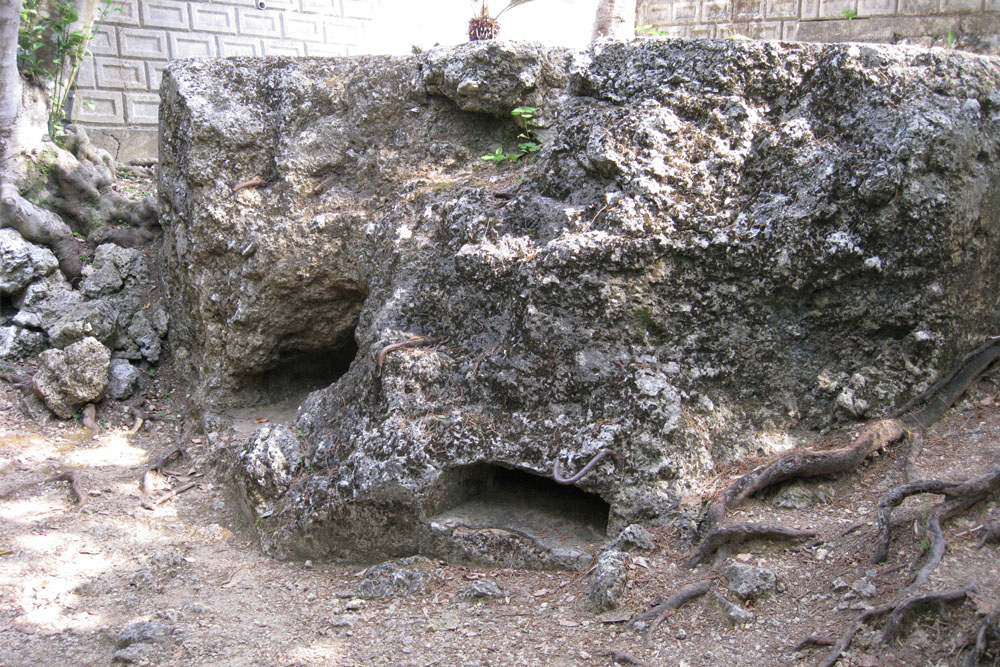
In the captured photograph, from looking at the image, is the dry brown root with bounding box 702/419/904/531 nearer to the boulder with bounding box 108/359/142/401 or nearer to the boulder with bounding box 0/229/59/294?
the boulder with bounding box 108/359/142/401

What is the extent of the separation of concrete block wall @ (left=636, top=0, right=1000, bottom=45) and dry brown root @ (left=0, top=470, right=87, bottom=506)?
7.96 metres

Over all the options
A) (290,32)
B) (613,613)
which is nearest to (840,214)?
(613,613)

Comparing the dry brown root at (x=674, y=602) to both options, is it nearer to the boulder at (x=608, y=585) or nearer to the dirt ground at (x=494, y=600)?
the dirt ground at (x=494, y=600)

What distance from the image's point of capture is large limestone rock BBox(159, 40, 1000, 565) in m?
3.86

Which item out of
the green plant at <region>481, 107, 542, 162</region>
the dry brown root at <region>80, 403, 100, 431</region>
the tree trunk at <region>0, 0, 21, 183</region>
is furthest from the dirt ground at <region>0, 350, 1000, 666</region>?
the tree trunk at <region>0, 0, 21, 183</region>

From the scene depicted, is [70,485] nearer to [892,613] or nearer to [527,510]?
[527,510]

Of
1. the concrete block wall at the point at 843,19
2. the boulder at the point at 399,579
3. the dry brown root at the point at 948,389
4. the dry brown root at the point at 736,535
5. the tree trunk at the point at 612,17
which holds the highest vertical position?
the concrete block wall at the point at 843,19

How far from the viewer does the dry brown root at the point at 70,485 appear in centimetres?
503

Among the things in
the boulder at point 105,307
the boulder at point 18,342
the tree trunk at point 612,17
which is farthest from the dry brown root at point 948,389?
the boulder at point 18,342

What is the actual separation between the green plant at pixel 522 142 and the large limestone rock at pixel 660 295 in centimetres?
31

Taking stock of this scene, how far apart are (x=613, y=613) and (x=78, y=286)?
19.1 ft

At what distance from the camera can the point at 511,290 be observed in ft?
14.2

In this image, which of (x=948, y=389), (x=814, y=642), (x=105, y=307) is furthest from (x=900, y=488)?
(x=105, y=307)

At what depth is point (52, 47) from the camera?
25.2 feet
